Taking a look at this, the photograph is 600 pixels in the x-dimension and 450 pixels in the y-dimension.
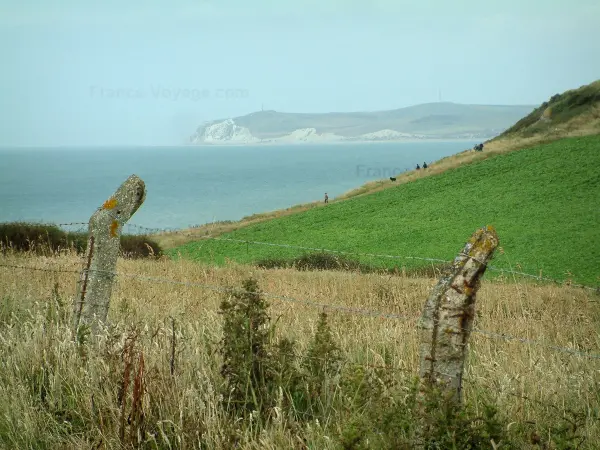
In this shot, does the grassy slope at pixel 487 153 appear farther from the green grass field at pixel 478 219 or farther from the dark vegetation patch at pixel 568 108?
the green grass field at pixel 478 219

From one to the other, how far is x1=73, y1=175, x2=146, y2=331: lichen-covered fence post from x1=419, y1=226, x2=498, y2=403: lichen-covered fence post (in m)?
3.91

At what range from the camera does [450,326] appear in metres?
4.49

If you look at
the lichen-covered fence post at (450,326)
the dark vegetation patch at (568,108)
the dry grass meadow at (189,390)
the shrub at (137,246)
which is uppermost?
the dark vegetation patch at (568,108)

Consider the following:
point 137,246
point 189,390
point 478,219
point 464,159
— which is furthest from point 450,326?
point 464,159

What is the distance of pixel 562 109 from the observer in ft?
216

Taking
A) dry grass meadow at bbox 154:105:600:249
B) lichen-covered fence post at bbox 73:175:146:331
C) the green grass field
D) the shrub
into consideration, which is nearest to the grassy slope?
dry grass meadow at bbox 154:105:600:249

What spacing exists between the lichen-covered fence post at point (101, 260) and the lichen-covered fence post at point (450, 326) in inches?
154

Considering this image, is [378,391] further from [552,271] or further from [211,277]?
[552,271]

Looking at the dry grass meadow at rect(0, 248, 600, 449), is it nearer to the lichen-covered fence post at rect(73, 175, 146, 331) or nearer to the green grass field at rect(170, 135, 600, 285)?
the lichen-covered fence post at rect(73, 175, 146, 331)

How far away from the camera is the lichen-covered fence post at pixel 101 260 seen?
733cm

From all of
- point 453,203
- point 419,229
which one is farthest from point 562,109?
point 419,229

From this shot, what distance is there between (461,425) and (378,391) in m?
0.89

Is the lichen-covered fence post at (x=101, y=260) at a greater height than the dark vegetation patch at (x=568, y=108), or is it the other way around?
the dark vegetation patch at (x=568, y=108)

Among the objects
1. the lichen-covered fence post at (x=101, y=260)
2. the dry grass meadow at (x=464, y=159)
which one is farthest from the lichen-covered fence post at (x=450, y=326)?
the dry grass meadow at (x=464, y=159)
